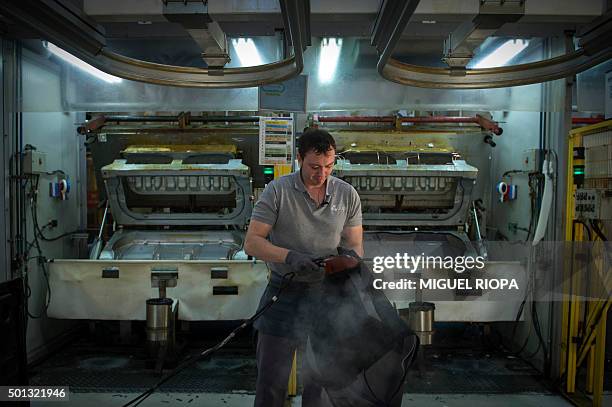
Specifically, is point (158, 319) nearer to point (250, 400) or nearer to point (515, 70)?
point (250, 400)

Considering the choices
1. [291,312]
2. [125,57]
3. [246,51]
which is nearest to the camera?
[291,312]

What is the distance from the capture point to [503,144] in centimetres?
560

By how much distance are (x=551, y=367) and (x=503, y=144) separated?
2.42 metres

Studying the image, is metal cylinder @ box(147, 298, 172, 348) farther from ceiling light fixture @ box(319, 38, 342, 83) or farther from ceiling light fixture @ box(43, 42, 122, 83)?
ceiling light fixture @ box(319, 38, 342, 83)

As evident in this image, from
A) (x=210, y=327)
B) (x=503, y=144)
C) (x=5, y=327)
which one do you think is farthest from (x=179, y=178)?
(x=503, y=144)

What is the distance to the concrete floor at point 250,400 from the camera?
13.1 feet

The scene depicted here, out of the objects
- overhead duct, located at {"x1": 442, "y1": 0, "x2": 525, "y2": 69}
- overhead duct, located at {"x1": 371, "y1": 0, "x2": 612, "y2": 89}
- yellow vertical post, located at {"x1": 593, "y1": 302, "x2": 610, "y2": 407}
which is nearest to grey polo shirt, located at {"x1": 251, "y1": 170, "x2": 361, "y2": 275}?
overhead duct, located at {"x1": 371, "y1": 0, "x2": 612, "y2": 89}

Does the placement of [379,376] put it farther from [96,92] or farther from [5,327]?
[96,92]

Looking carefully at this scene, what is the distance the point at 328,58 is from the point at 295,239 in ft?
7.48

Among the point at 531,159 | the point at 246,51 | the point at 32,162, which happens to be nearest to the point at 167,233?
the point at 32,162

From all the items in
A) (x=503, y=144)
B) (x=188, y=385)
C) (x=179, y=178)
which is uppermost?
(x=503, y=144)

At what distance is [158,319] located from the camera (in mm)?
4570

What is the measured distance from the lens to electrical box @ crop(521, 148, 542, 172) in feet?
15.4

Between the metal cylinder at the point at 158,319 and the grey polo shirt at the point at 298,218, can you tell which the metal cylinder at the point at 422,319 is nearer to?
the grey polo shirt at the point at 298,218
